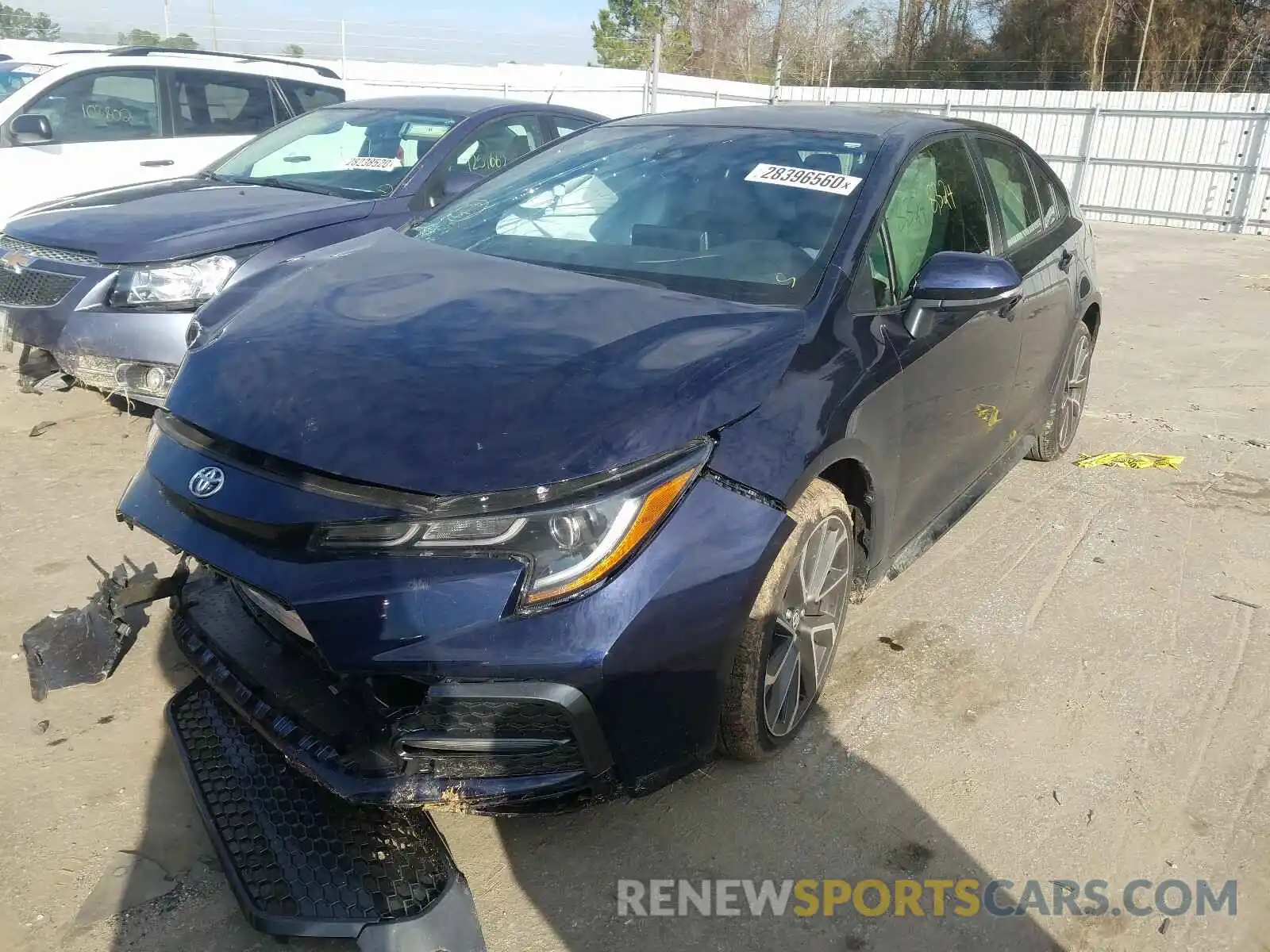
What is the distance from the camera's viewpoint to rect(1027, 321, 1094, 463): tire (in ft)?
15.2

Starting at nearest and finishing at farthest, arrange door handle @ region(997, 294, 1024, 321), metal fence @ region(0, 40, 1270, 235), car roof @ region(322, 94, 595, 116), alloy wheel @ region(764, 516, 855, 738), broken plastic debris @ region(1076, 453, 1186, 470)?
alloy wheel @ region(764, 516, 855, 738), door handle @ region(997, 294, 1024, 321), broken plastic debris @ region(1076, 453, 1186, 470), car roof @ region(322, 94, 595, 116), metal fence @ region(0, 40, 1270, 235)

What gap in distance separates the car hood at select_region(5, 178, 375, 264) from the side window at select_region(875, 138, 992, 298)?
3.01 metres

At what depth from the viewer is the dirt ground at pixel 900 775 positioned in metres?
2.12

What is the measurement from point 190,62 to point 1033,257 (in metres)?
6.37

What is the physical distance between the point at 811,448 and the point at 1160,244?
588 inches

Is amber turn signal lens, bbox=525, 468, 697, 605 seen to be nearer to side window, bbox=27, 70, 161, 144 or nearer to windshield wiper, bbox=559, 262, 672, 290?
windshield wiper, bbox=559, 262, 672, 290

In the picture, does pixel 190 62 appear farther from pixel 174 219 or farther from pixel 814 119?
pixel 814 119

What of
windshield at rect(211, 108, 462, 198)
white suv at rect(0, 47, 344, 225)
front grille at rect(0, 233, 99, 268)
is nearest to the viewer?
front grille at rect(0, 233, 99, 268)

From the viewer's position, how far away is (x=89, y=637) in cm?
285

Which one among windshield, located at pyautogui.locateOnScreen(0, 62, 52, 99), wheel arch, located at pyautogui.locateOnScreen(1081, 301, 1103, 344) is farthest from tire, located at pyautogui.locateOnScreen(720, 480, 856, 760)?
windshield, located at pyautogui.locateOnScreen(0, 62, 52, 99)

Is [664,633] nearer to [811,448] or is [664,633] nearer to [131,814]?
[811,448]

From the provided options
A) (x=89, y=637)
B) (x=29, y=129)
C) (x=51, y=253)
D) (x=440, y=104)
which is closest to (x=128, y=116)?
(x=29, y=129)

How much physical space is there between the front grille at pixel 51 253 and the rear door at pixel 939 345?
3.64m

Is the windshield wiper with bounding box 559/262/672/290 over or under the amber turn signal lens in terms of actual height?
over
